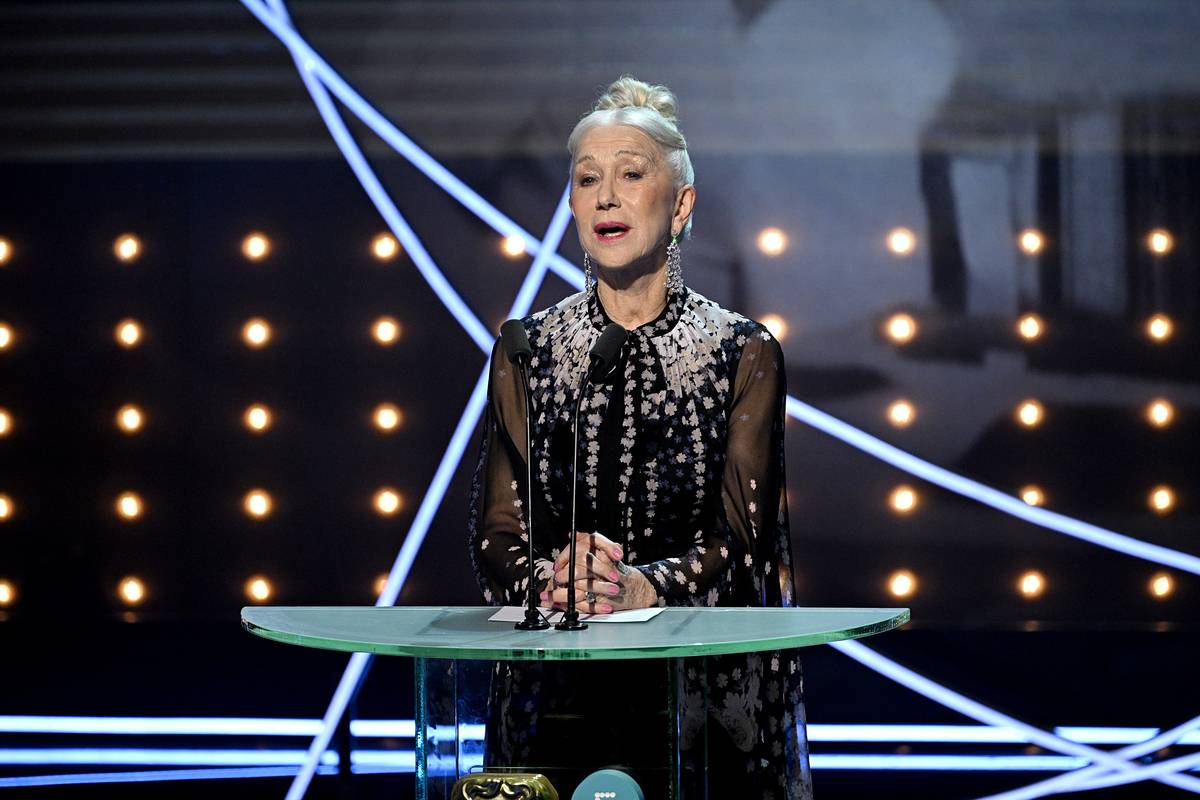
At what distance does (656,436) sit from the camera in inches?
86.4

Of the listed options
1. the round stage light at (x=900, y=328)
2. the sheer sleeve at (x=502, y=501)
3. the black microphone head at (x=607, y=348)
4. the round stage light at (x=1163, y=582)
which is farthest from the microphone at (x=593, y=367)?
the round stage light at (x=1163, y=582)

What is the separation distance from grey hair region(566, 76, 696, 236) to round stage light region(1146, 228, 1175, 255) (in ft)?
7.86

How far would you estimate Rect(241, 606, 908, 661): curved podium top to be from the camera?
1445 millimetres

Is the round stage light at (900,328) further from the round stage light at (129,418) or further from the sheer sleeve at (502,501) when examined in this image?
the round stage light at (129,418)

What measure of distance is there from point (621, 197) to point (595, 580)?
0.70 metres

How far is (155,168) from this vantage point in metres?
4.39

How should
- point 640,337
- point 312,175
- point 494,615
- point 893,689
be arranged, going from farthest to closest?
point 312,175 < point 893,689 < point 640,337 < point 494,615

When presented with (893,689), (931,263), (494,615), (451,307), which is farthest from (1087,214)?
(494,615)

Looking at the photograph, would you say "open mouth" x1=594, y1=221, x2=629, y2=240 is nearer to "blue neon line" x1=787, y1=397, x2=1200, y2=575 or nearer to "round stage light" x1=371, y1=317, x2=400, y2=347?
"blue neon line" x1=787, y1=397, x2=1200, y2=575

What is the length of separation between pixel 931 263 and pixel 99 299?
2.72 meters

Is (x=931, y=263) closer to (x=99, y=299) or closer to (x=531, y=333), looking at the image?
(x=531, y=333)

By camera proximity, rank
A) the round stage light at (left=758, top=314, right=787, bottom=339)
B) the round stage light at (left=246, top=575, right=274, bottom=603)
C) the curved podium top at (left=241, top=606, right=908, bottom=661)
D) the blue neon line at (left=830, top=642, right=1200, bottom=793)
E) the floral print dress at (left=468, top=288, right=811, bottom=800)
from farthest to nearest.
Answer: the round stage light at (left=246, top=575, right=274, bottom=603), the round stage light at (left=758, top=314, right=787, bottom=339), the blue neon line at (left=830, top=642, right=1200, bottom=793), the floral print dress at (left=468, top=288, right=811, bottom=800), the curved podium top at (left=241, top=606, right=908, bottom=661)

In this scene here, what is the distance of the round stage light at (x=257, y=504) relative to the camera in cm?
431

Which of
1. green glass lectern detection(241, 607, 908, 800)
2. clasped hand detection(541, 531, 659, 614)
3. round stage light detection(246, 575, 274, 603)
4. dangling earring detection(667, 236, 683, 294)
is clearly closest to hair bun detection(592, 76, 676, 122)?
dangling earring detection(667, 236, 683, 294)
